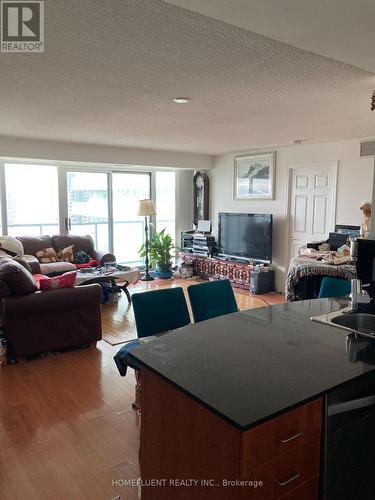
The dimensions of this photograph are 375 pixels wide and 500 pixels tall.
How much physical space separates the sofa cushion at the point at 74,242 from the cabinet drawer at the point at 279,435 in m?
5.90

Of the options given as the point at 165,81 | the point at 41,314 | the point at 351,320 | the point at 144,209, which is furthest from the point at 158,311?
the point at 144,209

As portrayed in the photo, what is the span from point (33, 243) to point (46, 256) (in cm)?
34

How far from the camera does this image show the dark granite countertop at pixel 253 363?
1.33m

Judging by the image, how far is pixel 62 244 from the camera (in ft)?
22.1

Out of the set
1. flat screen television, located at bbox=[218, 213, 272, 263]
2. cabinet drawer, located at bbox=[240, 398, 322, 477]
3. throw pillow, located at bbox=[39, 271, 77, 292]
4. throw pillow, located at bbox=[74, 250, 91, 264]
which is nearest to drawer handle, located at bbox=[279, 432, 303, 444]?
cabinet drawer, located at bbox=[240, 398, 322, 477]

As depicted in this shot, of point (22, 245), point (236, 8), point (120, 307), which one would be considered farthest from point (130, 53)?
point (22, 245)

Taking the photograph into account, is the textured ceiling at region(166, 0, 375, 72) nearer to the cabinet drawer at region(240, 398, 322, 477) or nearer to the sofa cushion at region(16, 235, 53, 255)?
the cabinet drawer at region(240, 398, 322, 477)

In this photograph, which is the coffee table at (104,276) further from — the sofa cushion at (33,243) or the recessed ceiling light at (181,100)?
the recessed ceiling light at (181,100)

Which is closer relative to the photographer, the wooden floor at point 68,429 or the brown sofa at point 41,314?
the wooden floor at point 68,429

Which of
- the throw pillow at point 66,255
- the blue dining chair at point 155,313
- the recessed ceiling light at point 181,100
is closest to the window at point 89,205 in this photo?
the throw pillow at point 66,255

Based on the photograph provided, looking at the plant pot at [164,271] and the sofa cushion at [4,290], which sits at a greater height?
the sofa cushion at [4,290]

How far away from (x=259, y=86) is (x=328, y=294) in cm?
170

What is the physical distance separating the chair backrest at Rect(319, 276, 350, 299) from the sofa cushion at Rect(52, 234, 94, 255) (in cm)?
464

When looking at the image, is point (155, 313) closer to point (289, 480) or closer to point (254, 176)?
point (289, 480)
